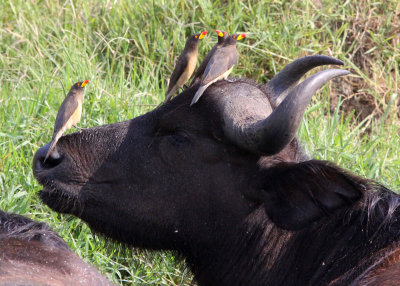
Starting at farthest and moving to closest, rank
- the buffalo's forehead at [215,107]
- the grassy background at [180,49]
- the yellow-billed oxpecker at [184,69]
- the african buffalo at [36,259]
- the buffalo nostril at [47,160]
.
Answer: the grassy background at [180,49]
the yellow-billed oxpecker at [184,69]
the buffalo nostril at [47,160]
the buffalo's forehead at [215,107]
the african buffalo at [36,259]

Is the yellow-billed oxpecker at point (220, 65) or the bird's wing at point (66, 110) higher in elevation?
the yellow-billed oxpecker at point (220, 65)

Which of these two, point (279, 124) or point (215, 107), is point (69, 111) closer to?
point (215, 107)

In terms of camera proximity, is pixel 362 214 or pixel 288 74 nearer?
pixel 362 214

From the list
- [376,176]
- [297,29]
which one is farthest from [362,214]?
[297,29]

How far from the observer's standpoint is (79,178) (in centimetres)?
494

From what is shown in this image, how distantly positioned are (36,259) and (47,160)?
105 cm

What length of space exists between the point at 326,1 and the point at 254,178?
203 inches

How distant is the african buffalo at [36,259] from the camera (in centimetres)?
389

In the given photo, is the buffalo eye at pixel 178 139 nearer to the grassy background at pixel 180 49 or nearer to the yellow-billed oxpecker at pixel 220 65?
the yellow-billed oxpecker at pixel 220 65

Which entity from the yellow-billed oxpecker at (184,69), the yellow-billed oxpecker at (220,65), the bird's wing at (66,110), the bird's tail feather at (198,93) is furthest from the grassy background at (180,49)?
the bird's tail feather at (198,93)

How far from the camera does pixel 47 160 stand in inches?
197

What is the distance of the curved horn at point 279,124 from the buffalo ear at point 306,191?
6.6 inches

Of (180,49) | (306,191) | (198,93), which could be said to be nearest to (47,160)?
(198,93)

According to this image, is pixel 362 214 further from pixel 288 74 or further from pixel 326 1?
pixel 326 1
